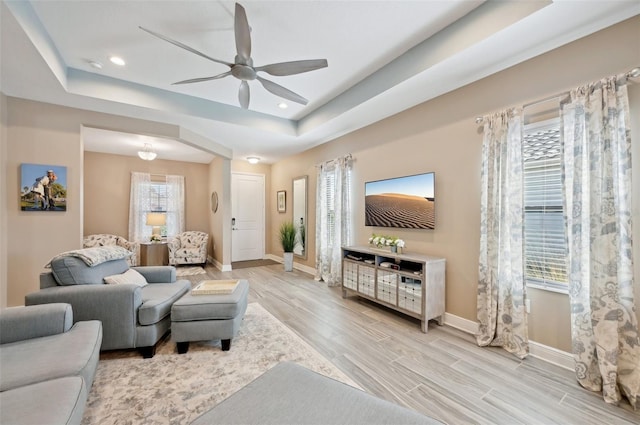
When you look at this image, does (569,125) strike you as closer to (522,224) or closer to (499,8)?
(522,224)

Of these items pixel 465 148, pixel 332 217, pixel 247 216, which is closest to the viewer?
pixel 465 148

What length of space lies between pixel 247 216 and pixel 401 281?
477cm

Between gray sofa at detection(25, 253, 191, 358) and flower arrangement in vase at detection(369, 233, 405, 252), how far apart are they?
253 centimetres

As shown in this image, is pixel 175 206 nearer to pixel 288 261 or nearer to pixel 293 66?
pixel 288 261

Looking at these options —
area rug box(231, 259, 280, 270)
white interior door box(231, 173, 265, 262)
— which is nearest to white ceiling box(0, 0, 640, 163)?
white interior door box(231, 173, 265, 262)

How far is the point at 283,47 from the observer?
257cm

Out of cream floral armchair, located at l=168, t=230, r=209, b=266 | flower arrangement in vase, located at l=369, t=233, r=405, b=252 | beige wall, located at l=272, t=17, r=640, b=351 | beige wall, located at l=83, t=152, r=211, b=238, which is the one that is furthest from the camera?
beige wall, located at l=83, t=152, r=211, b=238

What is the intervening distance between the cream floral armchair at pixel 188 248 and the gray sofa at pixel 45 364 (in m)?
4.16

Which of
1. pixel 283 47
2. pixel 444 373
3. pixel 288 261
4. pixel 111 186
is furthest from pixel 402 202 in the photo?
pixel 111 186

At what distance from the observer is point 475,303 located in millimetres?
2643

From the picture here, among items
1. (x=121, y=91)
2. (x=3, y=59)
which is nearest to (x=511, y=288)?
(x=121, y=91)

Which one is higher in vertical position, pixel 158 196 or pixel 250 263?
pixel 158 196

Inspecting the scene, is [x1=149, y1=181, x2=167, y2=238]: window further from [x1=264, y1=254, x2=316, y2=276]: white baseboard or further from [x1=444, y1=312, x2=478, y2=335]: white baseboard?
[x1=444, y1=312, x2=478, y2=335]: white baseboard

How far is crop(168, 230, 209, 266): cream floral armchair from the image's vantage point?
5.70 meters
